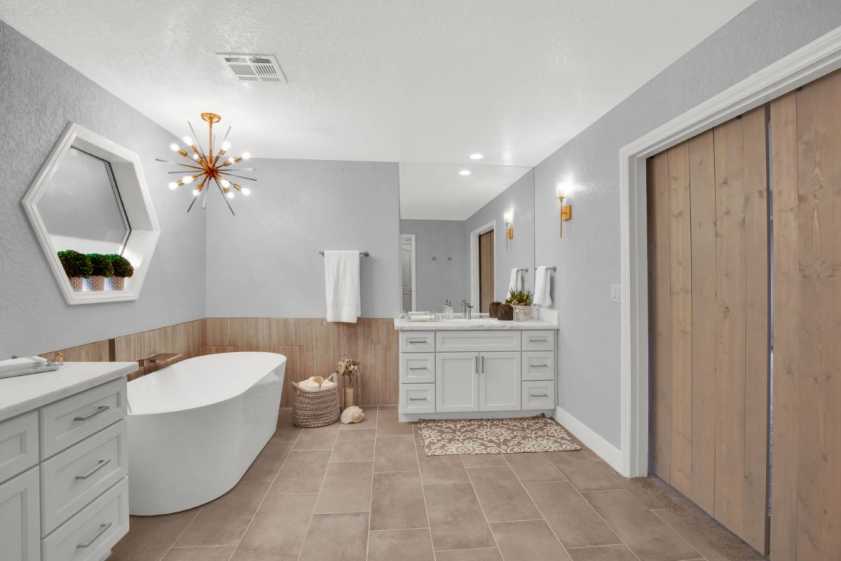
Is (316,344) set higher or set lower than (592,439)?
higher

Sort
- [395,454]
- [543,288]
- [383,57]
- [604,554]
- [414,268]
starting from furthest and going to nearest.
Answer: [414,268]
[543,288]
[395,454]
[383,57]
[604,554]

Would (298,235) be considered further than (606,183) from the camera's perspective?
Yes

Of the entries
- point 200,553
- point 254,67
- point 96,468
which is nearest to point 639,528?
point 200,553

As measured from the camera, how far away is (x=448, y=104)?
2.54 meters

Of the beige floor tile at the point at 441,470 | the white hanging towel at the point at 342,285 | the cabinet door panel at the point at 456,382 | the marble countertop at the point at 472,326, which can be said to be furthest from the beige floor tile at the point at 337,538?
the white hanging towel at the point at 342,285

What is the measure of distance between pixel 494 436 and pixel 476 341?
0.75 m

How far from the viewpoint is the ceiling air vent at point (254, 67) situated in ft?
6.60

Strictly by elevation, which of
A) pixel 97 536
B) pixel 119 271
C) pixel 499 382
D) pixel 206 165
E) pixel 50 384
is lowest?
pixel 97 536

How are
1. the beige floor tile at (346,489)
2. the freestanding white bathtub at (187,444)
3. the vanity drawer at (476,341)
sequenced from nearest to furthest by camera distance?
the freestanding white bathtub at (187,444) → the beige floor tile at (346,489) → the vanity drawer at (476,341)

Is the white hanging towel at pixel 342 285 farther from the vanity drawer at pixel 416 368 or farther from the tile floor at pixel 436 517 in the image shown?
the tile floor at pixel 436 517

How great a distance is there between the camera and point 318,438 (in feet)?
10.0

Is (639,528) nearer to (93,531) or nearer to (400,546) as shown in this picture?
(400,546)

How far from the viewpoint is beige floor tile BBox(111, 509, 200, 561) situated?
5.78 ft

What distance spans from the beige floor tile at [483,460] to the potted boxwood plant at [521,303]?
129 cm
